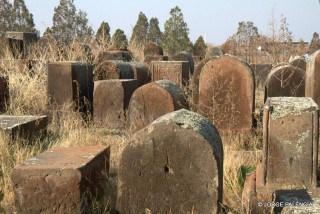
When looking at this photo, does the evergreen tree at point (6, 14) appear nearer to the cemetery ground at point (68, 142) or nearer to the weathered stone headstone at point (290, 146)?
the cemetery ground at point (68, 142)

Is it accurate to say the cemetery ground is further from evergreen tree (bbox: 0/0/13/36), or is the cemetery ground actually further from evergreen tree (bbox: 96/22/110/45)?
evergreen tree (bbox: 0/0/13/36)

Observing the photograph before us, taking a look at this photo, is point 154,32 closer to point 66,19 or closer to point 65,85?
point 66,19

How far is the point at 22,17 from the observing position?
1199 inches

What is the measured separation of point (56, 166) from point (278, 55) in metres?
10.9

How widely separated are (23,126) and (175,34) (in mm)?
21499

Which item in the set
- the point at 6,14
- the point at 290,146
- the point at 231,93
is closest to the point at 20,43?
the point at 231,93

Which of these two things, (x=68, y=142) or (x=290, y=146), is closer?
(x=290, y=146)

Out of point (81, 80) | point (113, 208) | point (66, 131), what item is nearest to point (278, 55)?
point (81, 80)

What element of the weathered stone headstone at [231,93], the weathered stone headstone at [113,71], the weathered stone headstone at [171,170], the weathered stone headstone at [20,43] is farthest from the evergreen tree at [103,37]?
the weathered stone headstone at [171,170]

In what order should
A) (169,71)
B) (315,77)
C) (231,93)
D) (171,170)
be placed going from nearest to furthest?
(171,170) → (315,77) → (231,93) → (169,71)

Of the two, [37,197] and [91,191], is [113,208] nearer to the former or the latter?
[91,191]

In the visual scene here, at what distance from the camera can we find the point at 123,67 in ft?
27.8

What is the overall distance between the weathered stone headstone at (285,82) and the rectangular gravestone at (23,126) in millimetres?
3689

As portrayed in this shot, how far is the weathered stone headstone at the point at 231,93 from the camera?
6059 millimetres
